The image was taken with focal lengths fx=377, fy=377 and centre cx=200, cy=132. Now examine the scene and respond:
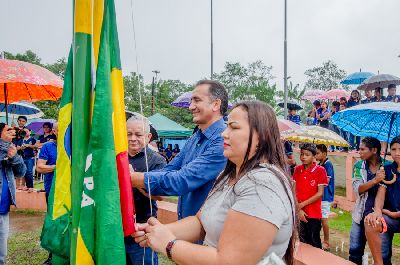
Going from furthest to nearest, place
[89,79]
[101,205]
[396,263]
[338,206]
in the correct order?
[338,206] < [396,263] < [89,79] < [101,205]

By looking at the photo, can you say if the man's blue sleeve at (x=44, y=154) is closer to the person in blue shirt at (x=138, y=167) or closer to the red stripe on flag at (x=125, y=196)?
the person in blue shirt at (x=138, y=167)

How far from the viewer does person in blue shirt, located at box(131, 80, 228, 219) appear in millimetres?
2404

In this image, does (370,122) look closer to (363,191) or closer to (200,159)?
(363,191)

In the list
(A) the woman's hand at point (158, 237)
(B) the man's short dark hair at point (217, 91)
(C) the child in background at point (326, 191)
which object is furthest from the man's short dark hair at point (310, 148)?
(A) the woman's hand at point (158, 237)

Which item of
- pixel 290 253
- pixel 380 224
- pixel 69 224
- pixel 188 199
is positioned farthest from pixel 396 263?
pixel 69 224

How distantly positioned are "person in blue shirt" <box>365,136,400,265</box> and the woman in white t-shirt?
9.67 feet

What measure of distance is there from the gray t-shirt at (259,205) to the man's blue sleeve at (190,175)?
631 millimetres

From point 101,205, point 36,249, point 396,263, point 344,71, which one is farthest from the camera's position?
point 344,71

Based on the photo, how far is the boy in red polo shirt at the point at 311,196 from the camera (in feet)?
17.8

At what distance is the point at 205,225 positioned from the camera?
1750 millimetres

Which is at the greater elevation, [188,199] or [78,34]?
Result: [78,34]

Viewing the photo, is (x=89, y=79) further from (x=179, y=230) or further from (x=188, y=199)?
(x=188, y=199)

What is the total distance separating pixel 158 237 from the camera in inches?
66.9

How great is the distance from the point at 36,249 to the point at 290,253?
5266 mm
